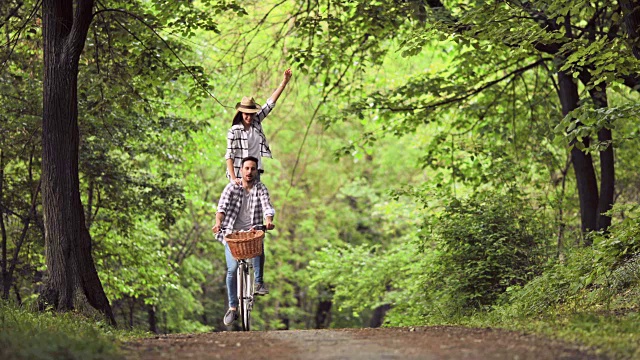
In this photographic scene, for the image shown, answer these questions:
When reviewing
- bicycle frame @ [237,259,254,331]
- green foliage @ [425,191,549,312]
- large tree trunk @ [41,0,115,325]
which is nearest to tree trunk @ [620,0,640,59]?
green foliage @ [425,191,549,312]

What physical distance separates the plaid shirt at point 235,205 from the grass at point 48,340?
1.71 metres

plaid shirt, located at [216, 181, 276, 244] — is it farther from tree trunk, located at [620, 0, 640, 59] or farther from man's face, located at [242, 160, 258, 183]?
tree trunk, located at [620, 0, 640, 59]

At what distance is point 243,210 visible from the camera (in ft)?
31.7

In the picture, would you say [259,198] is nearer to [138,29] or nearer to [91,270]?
[91,270]

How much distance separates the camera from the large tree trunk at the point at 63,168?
32.4 feet

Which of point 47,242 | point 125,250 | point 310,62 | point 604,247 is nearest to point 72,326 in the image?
point 47,242

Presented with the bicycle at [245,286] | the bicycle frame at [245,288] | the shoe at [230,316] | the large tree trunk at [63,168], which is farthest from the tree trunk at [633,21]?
the large tree trunk at [63,168]

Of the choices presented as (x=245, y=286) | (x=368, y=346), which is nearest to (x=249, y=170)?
(x=245, y=286)

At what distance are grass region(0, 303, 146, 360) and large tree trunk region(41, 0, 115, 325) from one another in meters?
1.30

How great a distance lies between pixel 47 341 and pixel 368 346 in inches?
93.7

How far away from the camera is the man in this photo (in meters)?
9.56

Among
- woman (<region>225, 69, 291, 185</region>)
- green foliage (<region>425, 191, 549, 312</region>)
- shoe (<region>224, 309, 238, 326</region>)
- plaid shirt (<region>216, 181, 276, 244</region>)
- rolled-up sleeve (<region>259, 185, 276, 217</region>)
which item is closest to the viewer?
rolled-up sleeve (<region>259, 185, 276, 217</region>)

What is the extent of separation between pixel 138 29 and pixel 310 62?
10.0 ft

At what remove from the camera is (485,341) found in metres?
6.60
